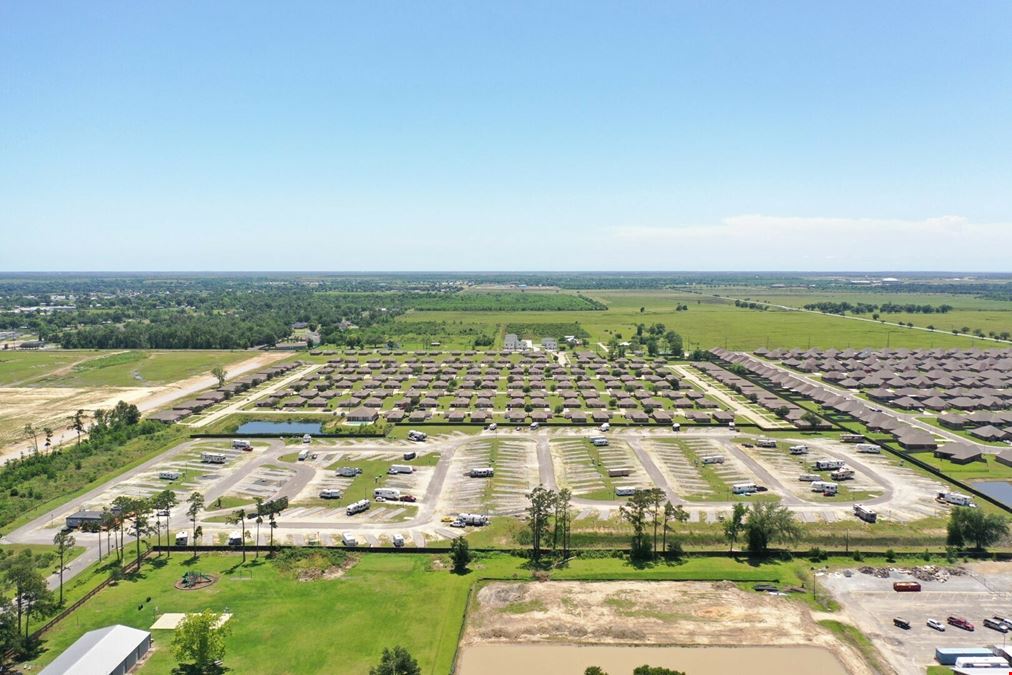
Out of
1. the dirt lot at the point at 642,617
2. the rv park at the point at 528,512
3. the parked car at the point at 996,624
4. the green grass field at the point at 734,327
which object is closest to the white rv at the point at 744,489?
the rv park at the point at 528,512

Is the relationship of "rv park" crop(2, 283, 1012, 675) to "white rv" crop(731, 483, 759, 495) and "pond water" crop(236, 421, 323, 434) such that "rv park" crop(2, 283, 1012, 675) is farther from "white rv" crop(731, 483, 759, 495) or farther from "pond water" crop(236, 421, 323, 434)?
"pond water" crop(236, 421, 323, 434)

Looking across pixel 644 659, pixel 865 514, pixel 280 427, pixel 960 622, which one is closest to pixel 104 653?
pixel 644 659

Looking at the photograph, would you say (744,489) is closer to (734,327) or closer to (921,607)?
(921,607)

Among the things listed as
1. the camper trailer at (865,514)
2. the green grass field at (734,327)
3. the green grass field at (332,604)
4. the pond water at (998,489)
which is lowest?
the green grass field at (332,604)

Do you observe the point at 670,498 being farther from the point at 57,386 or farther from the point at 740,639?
the point at 57,386

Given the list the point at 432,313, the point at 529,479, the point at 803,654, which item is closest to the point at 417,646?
the point at 803,654

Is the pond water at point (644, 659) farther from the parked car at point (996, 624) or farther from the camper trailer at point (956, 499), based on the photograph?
the camper trailer at point (956, 499)

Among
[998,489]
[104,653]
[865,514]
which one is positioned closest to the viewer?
[104,653]
